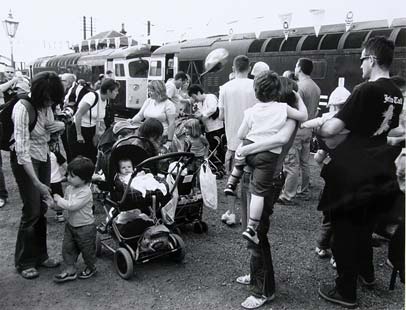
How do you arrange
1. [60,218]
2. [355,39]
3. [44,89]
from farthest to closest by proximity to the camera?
[355,39], [60,218], [44,89]

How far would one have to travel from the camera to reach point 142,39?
676 inches

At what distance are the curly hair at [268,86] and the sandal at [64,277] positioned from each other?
2108 millimetres

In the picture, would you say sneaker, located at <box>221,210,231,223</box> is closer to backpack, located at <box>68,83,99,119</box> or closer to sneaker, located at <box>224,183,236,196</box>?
sneaker, located at <box>224,183,236,196</box>

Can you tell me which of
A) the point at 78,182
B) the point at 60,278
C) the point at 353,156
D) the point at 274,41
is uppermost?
the point at 274,41

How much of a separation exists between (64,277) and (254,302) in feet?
5.11

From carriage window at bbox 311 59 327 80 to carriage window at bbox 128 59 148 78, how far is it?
335 inches

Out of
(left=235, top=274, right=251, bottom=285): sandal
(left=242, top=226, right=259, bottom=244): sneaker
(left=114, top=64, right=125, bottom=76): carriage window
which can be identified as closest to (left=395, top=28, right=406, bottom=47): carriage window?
(left=235, top=274, right=251, bottom=285): sandal

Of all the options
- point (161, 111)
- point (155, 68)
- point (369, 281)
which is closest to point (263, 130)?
point (369, 281)

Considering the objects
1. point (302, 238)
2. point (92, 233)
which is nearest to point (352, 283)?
point (302, 238)

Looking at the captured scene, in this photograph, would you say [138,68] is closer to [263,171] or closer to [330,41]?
[330,41]

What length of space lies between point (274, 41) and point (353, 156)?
8990 millimetres

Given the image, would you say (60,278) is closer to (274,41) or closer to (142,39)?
(274,41)

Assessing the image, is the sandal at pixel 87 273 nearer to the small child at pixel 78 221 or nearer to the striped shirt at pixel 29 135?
the small child at pixel 78 221

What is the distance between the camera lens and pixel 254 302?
3076 mm
